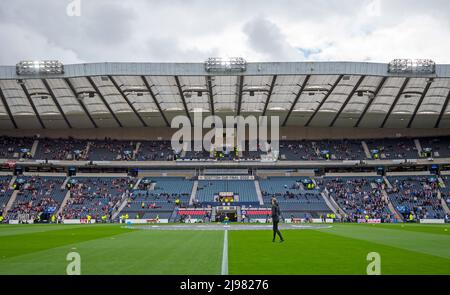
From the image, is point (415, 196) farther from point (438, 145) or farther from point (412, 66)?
point (412, 66)

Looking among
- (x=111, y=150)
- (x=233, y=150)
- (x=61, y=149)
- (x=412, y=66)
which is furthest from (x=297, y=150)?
(x=61, y=149)

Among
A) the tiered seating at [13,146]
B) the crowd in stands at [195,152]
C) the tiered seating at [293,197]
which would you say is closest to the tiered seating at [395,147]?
the crowd in stands at [195,152]

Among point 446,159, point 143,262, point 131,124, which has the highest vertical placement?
→ point 131,124

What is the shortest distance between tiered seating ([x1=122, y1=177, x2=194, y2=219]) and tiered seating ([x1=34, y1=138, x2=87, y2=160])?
11634mm

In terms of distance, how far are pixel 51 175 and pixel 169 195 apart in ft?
66.5

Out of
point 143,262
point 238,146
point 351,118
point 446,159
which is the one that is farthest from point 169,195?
point 143,262

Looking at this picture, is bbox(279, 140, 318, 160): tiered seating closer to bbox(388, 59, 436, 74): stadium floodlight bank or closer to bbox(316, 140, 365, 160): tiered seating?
bbox(316, 140, 365, 160): tiered seating

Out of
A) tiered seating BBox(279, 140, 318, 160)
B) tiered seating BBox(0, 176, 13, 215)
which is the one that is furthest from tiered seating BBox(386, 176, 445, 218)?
tiered seating BBox(0, 176, 13, 215)

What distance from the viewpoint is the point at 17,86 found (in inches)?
1996

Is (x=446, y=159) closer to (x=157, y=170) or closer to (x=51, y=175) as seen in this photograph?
(x=157, y=170)

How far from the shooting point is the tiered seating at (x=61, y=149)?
2613 inches

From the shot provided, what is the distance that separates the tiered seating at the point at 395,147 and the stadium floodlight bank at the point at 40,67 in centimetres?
4781

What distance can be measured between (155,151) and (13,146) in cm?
2198

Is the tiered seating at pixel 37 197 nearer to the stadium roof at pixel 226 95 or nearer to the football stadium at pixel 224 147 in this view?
the football stadium at pixel 224 147
